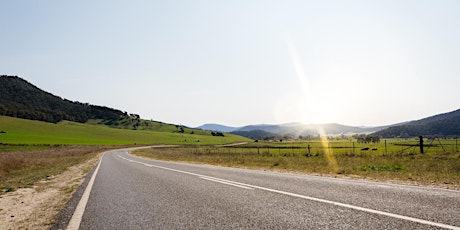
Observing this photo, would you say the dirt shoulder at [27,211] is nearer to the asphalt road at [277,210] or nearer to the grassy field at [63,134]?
the asphalt road at [277,210]

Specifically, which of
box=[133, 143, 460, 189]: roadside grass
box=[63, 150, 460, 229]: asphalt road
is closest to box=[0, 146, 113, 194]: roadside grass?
box=[63, 150, 460, 229]: asphalt road

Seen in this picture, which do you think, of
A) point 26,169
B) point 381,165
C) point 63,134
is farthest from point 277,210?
point 63,134

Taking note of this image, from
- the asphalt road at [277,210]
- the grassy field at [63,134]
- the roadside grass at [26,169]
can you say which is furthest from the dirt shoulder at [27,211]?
the grassy field at [63,134]

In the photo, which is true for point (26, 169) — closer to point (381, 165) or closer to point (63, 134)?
point (381, 165)

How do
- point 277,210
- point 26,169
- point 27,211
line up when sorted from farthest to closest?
1. point 26,169
2. point 27,211
3. point 277,210

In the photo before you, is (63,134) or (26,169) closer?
(26,169)

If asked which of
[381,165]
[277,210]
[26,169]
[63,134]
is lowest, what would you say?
[26,169]

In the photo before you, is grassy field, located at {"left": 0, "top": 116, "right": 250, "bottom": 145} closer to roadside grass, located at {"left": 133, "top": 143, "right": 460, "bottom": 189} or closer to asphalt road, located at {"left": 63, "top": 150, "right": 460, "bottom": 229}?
roadside grass, located at {"left": 133, "top": 143, "right": 460, "bottom": 189}

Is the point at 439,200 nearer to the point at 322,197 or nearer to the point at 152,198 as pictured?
the point at 322,197

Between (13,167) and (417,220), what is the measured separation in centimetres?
3341

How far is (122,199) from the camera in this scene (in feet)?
29.2

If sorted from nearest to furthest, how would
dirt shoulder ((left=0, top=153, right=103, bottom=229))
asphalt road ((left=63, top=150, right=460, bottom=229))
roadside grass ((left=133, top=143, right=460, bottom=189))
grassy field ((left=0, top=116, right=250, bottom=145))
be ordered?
asphalt road ((left=63, top=150, right=460, bottom=229)) < dirt shoulder ((left=0, top=153, right=103, bottom=229)) < roadside grass ((left=133, top=143, right=460, bottom=189)) < grassy field ((left=0, top=116, right=250, bottom=145))

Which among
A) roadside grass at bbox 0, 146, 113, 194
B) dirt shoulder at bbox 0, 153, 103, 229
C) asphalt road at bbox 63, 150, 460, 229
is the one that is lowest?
roadside grass at bbox 0, 146, 113, 194

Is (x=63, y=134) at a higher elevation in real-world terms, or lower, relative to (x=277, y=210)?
higher
